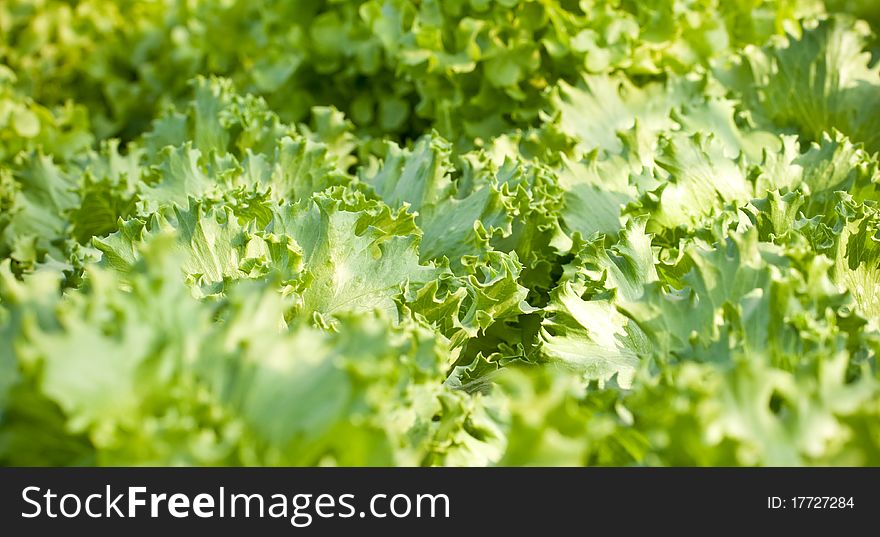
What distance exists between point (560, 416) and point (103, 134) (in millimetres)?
3830

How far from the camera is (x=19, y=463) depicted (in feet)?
4.65

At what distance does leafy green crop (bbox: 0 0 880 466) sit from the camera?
134 centimetres

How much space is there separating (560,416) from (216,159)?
1663 millimetres

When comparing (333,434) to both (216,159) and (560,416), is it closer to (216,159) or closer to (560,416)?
(560,416)

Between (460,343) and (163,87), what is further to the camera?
(163,87)

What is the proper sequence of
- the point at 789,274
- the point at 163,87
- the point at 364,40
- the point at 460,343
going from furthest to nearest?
1. the point at 163,87
2. the point at 364,40
3. the point at 460,343
4. the point at 789,274

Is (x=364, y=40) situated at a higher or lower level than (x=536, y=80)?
higher

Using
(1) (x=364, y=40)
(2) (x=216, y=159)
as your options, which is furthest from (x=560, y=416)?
(1) (x=364, y=40)

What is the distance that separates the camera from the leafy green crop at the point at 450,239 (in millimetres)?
1342

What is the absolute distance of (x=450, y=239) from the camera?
248 cm
